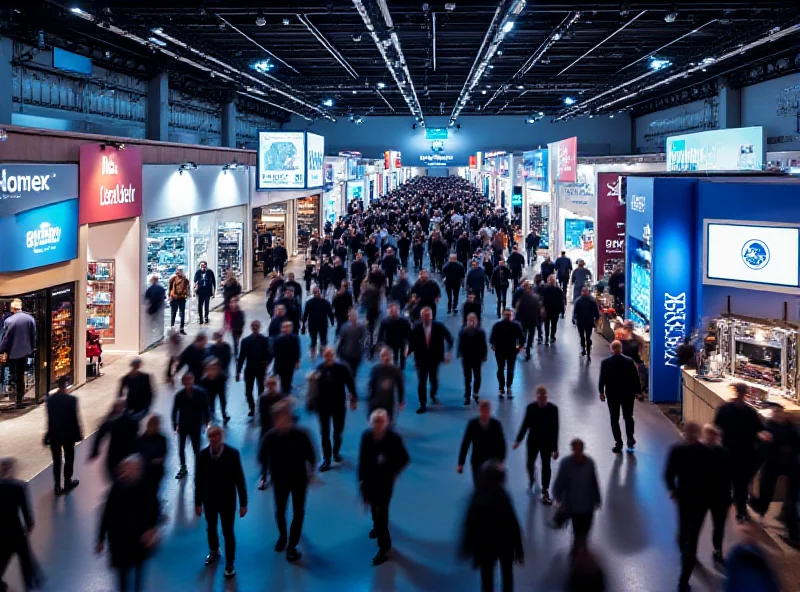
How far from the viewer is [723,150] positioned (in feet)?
58.2

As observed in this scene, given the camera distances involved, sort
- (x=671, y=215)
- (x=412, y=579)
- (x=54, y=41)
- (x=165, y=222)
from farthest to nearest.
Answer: (x=54, y=41) < (x=165, y=222) < (x=671, y=215) < (x=412, y=579)

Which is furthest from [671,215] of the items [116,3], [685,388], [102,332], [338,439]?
[116,3]

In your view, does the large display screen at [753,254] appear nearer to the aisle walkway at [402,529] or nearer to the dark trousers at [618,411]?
the aisle walkway at [402,529]

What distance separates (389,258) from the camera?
59.4 feet

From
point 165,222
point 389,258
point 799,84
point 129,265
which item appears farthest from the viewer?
point 799,84

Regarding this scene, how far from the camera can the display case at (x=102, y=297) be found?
14281 mm

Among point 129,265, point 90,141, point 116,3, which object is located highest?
point 116,3

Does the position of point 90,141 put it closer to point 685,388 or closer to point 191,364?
point 191,364

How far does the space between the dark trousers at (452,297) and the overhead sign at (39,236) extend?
24.6 feet

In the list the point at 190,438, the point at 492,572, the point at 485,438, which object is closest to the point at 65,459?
the point at 190,438

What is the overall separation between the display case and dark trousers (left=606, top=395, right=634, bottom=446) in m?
9.02

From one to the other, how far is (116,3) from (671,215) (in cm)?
1141

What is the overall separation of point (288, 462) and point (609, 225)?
43.2ft

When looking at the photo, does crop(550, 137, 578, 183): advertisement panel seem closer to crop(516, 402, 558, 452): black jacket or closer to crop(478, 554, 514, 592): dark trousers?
crop(516, 402, 558, 452): black jacket
